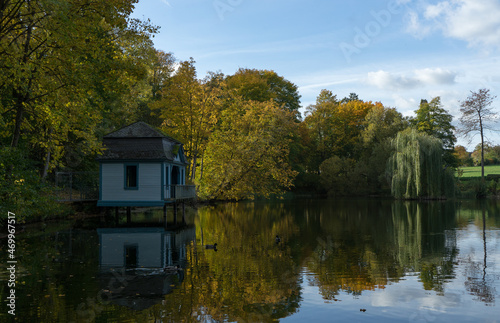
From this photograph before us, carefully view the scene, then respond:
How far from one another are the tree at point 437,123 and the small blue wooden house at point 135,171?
44.2 m

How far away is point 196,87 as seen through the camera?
38844mm

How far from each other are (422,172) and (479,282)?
39.1m

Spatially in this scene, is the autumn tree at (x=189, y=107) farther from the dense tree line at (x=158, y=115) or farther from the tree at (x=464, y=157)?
the tree at (x=464, y=157)

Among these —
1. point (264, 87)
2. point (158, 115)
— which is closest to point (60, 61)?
point (158, 115)

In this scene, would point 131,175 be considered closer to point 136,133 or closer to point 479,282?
point 136,133

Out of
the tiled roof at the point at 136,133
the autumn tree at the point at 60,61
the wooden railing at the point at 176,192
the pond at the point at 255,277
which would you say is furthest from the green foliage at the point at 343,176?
the autumn tree at the point at 60,61

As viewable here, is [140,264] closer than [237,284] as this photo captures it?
No

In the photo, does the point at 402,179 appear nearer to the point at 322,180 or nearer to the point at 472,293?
the point at 322,180

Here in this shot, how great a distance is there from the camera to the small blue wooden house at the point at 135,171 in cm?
2623

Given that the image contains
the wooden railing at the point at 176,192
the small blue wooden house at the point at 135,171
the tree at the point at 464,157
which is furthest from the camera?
the tree at the point at 464,157

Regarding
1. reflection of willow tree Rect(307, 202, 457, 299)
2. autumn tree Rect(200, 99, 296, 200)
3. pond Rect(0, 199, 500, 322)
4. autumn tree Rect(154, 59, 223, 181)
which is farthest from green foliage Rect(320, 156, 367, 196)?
pond Rect(0, 199, 500, 322)

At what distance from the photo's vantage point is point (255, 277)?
10961 millimetres

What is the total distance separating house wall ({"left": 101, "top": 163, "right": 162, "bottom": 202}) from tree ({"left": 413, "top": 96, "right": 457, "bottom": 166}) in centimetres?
4482

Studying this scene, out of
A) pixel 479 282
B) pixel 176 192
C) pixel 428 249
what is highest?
pixel 176 192
